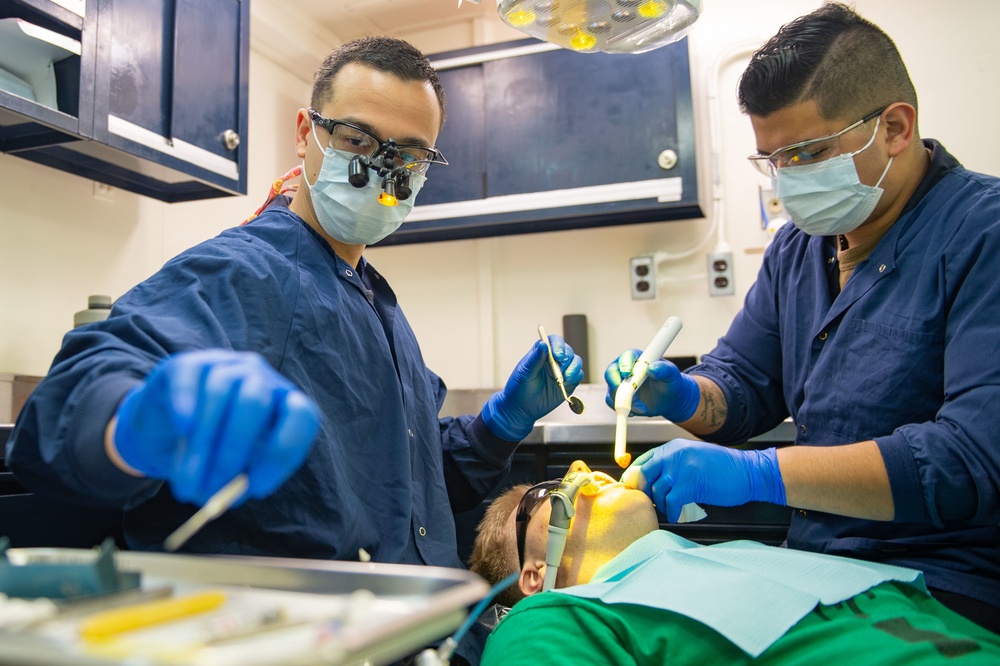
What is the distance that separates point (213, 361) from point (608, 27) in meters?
1.38

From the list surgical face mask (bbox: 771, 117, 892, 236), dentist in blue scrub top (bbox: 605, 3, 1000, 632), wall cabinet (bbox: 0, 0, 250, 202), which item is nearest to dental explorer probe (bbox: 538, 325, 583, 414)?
dentist in blue scrub top (bbox: 605, 3, 1000, 632)

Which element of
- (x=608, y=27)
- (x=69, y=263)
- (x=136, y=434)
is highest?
(x=608, y=27)

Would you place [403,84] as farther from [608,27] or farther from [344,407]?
[344,407]

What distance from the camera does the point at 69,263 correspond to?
9.11 feet

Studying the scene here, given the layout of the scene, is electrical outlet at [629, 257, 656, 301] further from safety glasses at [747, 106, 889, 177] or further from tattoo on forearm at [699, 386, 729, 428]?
safety glasses at [747, 106, 889, 177]

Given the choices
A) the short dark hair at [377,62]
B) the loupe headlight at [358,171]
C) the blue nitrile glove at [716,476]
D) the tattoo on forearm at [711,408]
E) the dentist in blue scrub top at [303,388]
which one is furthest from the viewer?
the tattoo on forearm at [711,408]

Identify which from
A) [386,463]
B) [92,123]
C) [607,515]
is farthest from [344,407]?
[92,123]

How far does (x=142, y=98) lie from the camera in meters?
2.62

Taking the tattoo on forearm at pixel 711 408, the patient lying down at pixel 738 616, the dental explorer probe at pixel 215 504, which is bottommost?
→ the patient lying down at pixel 738 616

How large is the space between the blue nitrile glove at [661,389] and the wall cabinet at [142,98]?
172 cm

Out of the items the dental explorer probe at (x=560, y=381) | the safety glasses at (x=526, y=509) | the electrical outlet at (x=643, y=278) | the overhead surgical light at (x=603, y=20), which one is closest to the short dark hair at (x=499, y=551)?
the safety glasses at (x=526, y=509)

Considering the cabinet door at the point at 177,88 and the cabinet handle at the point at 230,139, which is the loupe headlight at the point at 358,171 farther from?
the cabinet handle at the point at 230,139

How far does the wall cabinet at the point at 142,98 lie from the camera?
2.34m

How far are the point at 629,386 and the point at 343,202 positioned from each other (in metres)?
0.79
